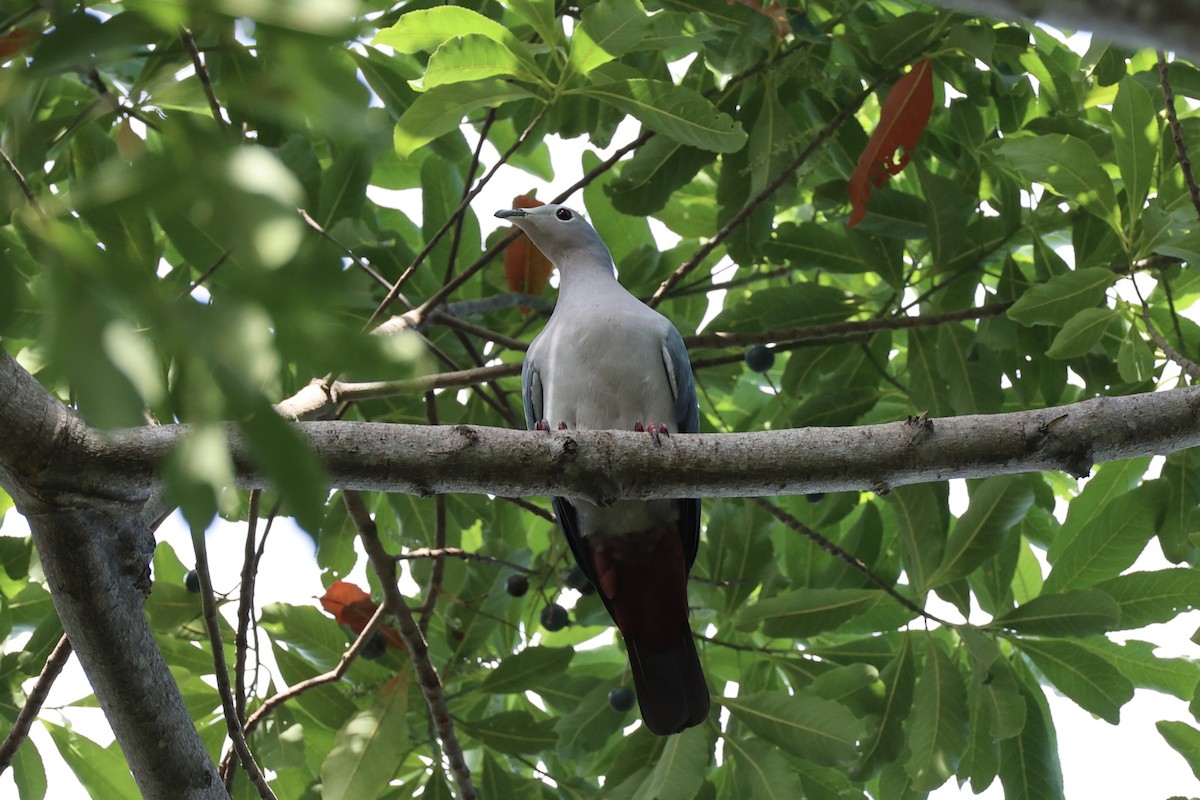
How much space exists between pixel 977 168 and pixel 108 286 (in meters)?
3.50

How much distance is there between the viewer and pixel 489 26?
2625mm

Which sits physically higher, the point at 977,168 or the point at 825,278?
the point at 825,278

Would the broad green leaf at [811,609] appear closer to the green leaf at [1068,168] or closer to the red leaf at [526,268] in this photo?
the green leaf at [1068,168]

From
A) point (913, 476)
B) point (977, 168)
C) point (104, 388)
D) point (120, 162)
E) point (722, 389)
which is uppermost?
point (977, 168)

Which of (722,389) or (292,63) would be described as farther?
(722,389)

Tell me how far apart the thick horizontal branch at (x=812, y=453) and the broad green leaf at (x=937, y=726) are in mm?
1241

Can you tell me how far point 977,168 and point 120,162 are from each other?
3.49 m

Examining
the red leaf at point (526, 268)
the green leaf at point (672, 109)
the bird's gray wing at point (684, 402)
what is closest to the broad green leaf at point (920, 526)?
the bird's gray wing at point (684, 402)

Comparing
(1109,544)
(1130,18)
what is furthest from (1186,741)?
(1130,18)

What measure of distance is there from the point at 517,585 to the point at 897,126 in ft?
6.21

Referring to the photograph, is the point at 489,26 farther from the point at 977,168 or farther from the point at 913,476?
the point at 977,168

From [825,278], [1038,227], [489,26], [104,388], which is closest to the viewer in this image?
[104,388]

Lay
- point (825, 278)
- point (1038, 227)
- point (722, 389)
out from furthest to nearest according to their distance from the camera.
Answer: point (825, 278) → point (722, 389) → point (1038, 227)

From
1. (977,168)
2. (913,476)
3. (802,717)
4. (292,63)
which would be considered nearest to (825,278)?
(977,168)
